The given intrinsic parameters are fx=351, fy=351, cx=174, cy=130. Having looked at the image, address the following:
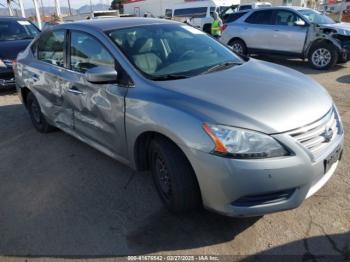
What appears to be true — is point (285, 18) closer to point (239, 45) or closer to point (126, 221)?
point (239, 45)

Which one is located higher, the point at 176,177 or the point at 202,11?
the point at 176,177

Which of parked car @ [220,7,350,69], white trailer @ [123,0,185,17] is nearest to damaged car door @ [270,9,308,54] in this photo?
parked car @ [220,7,350,69]

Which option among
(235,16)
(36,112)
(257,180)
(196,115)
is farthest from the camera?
(235,16)

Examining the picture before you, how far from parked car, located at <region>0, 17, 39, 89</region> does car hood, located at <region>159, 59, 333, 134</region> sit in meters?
5.74

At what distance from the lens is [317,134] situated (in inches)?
102

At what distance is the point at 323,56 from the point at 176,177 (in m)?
7.62

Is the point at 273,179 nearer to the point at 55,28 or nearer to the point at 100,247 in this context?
the point at 100,247

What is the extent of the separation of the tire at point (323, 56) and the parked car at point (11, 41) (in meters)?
7.17

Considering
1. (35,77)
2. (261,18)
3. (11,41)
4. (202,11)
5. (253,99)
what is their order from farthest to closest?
(202,11)
(261,18)
(11,41)
(35,77)
(253,99)

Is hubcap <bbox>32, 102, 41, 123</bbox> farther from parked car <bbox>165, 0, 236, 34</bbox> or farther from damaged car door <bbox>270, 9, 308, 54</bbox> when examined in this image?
parked car <bbox>165, 0, 236, 34</bbox>

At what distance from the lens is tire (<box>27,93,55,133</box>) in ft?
16.7

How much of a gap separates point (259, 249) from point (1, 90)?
314 inches

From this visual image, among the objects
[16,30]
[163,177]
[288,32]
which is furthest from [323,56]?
[16,30]

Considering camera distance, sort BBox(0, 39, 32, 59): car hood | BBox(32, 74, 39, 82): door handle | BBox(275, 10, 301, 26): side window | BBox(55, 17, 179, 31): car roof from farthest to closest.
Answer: BBox(275, 10, 301, 26): side window, BBox(0, 39, 32, 59): car hood, BBox(32, 74, 39, 82): door handle, BBox(55, 17, 179, 31): car roof
